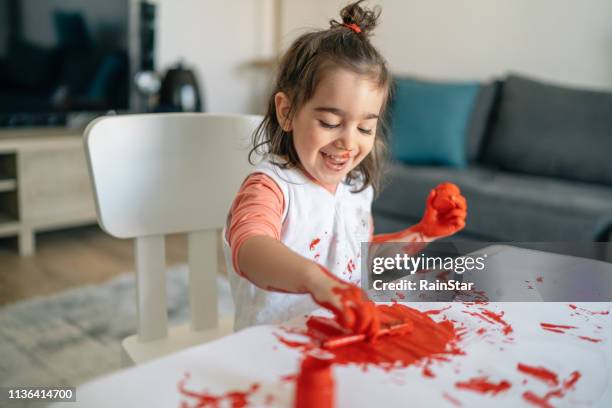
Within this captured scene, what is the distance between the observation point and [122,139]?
1.00 meters

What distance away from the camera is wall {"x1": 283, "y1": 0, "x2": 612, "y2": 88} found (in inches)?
113

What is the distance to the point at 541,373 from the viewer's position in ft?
1.97

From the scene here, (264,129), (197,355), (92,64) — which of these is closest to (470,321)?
(197,355)

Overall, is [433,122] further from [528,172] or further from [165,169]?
[165,169]

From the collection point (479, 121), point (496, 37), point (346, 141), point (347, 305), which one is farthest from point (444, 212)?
point (496, 37)

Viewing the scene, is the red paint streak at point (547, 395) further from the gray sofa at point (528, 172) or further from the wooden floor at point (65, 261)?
the wooden floor at point (65, 261)

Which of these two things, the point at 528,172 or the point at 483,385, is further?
the point at 528,172

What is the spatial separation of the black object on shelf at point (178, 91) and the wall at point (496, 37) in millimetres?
596

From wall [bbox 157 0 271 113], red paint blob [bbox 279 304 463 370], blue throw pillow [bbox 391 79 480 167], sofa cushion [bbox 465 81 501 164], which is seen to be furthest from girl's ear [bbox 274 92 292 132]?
wall [bbox 157 0 271 113]

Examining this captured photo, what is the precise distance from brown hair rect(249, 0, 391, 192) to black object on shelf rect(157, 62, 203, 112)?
227cm

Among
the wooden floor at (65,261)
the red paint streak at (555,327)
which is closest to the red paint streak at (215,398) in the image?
the red paint streak at (555,327)

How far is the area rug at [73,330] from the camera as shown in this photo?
1.77 m

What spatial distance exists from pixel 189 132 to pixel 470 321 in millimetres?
585

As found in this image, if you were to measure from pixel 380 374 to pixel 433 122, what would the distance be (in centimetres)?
239
